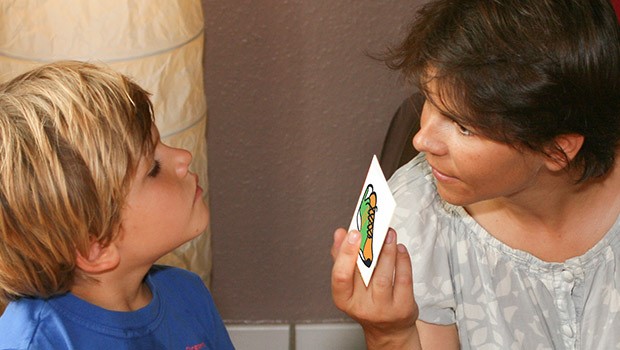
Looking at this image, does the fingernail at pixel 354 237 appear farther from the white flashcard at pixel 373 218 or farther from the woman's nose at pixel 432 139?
the woman's nose at pixel 432 139

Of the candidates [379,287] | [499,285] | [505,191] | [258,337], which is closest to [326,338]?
[258,337]

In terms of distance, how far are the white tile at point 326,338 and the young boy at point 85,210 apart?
1.37m

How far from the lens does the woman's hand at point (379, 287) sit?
1511mm

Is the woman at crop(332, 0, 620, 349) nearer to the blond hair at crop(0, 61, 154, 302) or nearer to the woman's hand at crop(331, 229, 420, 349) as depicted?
the woman's hand at crop(331, 229, 420, 349)

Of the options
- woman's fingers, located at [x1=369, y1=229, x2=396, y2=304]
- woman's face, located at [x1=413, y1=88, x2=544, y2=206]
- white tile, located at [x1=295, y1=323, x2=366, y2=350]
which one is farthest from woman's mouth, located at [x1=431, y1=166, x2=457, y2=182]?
white tile, located at [x1=295, y1=323, x2=366, y2=350]

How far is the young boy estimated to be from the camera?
4.69 feet

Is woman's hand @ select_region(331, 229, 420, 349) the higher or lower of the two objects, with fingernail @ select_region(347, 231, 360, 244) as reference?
A: lower

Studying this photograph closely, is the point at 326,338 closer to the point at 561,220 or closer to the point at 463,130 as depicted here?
the point at 561,220

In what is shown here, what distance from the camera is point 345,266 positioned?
1531 mm

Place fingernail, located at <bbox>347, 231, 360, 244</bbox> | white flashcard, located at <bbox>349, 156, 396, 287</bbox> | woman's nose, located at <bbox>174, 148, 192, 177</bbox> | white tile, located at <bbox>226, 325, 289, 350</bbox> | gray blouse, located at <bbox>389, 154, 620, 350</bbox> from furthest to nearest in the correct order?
white tile, located at <bbox>226, 325, 289, 350</bbox> → gray blouse, located at <bbox>389, 154, 620, 350</bbox> → woman's nose, located at <bbox>174, 148, 192, 177</bbox> → fingernail, located at <bbox>347, 231, 360, 244</bbox> → white flashcard, located at <bbox>349, 156, 396, 287</bbox>

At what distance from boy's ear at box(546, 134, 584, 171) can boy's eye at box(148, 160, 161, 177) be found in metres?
0.63

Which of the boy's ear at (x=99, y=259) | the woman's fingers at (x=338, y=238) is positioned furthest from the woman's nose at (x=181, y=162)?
the woman's fingers at (x=338, y=238)

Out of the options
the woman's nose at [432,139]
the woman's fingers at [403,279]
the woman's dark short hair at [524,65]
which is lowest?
the woman's fingers at [403,279]

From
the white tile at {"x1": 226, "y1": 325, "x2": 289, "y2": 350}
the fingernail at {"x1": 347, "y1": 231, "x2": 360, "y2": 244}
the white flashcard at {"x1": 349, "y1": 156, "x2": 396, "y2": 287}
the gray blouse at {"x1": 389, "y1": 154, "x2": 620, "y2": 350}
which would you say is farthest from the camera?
the white tile at {"x1": 226, "y1": 325, "x2": 289, "y2": 350}
